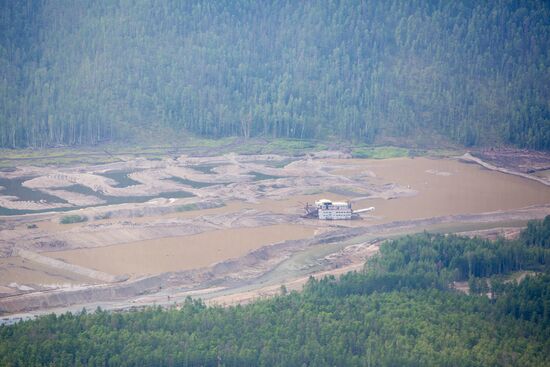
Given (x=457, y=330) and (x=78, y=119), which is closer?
(x=457, y=330)

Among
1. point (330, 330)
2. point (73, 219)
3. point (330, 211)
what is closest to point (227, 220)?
point (330, 211)

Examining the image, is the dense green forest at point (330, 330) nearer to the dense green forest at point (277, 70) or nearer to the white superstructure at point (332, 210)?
the white superstructure at point (332, 210)

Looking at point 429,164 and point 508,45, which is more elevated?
point 508,45

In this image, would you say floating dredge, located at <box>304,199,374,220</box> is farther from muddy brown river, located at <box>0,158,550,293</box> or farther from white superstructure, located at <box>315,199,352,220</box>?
muddy brown river, located at <box>0,158,550,293</box>

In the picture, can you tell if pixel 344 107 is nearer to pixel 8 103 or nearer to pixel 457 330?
pixel 8 103

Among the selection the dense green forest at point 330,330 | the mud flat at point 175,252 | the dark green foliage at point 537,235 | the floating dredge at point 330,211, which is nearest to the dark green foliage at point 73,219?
the mud flat at point 175,252

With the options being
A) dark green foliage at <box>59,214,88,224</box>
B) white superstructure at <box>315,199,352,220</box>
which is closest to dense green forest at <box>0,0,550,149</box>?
dark green foliage at <box>59,214,88,224</box>

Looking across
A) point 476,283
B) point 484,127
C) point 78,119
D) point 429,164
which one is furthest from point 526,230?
point 78,119
